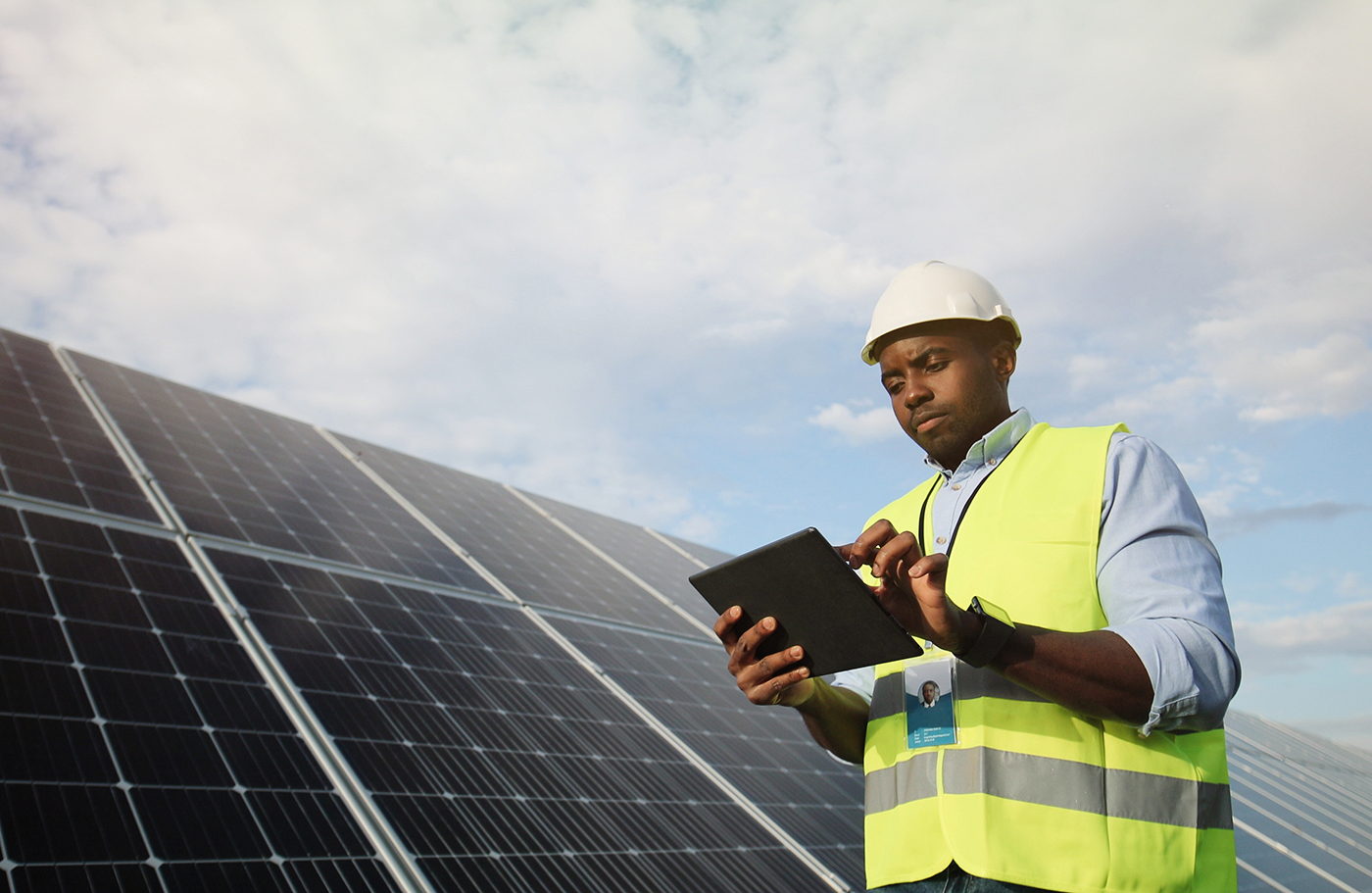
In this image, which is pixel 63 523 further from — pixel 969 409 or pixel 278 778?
pixel 969 409

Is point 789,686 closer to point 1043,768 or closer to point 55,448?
point 1043,768

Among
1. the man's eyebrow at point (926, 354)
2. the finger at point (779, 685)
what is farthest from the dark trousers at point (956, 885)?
the man's eyebrow at point (926, 354)

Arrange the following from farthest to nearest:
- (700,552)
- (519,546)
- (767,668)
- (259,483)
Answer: (700,552), (519,546), (259,483), (767,668)

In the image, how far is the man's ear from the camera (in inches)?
107

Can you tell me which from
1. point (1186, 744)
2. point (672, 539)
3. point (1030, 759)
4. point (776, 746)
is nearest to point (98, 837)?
point (1030, 759)

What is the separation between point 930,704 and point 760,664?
46 cm

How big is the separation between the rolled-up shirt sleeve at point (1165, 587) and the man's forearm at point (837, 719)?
80 cm

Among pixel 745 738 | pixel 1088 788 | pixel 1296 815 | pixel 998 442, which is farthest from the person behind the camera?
pixel 1296 815

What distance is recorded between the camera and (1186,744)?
A: 2.08 metres

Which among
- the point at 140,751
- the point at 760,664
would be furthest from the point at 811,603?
the point at 140,751

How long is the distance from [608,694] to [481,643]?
A: 1123 mm

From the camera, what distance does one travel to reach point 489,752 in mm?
5891

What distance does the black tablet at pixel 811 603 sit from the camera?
1.97m

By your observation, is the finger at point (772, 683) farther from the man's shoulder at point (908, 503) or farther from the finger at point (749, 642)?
the man's shoulder at point (908, 503)
